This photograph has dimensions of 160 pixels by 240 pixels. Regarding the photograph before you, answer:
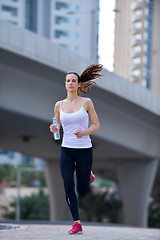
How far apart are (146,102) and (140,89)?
0.60 metres

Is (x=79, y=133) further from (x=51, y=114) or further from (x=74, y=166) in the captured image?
(x=51, y=114)

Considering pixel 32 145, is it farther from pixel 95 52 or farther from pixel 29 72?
pixel 29 72

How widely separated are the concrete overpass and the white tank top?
10.2m

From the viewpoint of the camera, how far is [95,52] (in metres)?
33.2

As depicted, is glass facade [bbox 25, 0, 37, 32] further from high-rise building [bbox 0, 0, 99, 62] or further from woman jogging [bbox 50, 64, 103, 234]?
woman jogging [bbox 50, 64, 103, 234]

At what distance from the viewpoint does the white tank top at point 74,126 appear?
7.15 metres

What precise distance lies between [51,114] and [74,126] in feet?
44.3

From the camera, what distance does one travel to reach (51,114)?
20.6 metres

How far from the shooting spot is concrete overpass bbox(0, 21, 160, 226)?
1836 cm

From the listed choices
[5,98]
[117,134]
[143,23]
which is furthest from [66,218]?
[143,23]

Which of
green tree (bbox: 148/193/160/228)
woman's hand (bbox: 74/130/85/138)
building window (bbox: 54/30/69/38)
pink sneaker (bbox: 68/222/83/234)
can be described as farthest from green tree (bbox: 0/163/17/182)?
woman's hand (bbox: 74/130/85/138)

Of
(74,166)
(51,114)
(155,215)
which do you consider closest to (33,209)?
(155,215)

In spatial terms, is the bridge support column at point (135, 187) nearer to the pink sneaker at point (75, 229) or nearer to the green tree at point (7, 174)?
the pink sneaker at point (75, 229)

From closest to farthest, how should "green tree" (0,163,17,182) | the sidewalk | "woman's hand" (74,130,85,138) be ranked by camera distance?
the sidewalk < "woman's hand" (74,130,85,138) < "green tree" (0,163,17,182)
